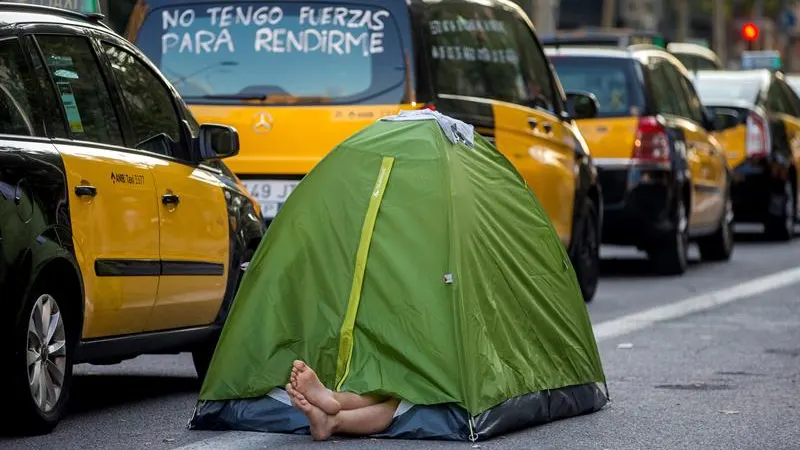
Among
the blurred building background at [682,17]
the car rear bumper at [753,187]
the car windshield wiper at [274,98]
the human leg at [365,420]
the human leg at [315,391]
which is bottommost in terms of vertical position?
the blurred building background at [682,17]

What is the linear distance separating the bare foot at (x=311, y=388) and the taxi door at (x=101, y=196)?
37.5 inches

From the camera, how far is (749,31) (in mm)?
32094

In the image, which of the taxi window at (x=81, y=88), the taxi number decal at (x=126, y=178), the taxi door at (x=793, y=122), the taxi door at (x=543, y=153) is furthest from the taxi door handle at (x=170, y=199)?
the taxi door at (x=793, y=122)

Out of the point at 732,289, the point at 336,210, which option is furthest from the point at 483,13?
the point at 336,210

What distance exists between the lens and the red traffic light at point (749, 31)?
105 ft

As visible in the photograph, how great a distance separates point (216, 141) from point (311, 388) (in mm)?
1976

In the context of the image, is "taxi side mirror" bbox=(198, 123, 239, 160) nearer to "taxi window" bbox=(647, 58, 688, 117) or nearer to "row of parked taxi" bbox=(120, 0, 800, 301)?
"row of parked taxi" bbox=(120, 0, 800, 301)

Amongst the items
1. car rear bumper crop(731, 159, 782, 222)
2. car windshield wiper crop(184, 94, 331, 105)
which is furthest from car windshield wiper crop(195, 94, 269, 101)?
car rear bumper crop(731, 159, 782, 222)

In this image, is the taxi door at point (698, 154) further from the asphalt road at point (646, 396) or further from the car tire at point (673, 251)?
the asphalt road at point (646, 396)

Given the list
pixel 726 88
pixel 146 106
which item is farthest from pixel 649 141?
pixel 146 106

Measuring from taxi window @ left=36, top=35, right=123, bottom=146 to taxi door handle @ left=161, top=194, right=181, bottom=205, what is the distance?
11.0 inches

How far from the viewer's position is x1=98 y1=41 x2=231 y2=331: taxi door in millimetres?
7883

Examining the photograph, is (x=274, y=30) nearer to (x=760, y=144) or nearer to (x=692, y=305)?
(x=692, y=305)

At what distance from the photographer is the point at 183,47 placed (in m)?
10.7
